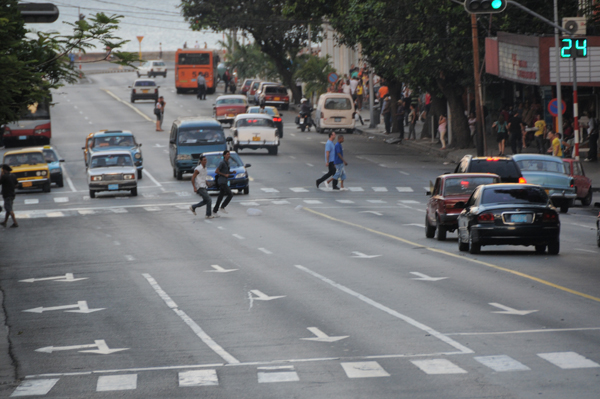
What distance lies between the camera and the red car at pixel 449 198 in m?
21.4

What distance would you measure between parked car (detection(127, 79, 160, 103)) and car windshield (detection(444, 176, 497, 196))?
61.7m

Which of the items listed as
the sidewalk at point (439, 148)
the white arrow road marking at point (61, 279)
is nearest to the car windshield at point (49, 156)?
the sidewalk at point (439, 148)

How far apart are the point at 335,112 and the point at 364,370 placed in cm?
4807

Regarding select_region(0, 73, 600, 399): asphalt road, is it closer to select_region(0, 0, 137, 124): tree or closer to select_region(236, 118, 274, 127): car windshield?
select_region(0, 0, 137, 124): tree

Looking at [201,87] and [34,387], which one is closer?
[34,387]

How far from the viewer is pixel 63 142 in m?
56.5

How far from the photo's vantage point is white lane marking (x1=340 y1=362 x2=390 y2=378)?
978 centimetres

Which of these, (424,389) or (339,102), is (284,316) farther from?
(339,102)

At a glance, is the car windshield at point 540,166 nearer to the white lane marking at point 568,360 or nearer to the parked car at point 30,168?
the parked car at point 30,168

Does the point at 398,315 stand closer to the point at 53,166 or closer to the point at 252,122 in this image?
the point at 53,166

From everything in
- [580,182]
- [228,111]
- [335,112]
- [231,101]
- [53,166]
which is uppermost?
[231,101]

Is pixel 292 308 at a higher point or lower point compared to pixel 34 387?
lower

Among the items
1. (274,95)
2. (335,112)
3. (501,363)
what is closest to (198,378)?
(501,363)

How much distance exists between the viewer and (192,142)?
39.0m
